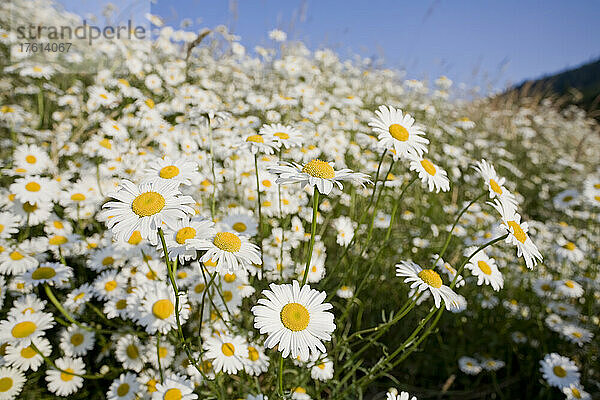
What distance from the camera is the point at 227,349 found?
4.54 feet

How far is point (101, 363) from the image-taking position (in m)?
1.72

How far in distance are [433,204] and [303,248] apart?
6.21 feet

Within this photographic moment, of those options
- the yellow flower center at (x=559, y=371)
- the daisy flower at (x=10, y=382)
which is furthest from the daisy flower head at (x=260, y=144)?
the yellow flower center at (x=559, y=371)

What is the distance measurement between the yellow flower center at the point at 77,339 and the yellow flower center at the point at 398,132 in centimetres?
164

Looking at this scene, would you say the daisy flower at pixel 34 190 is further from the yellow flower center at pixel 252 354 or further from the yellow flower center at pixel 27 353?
the yellow flower center at pixel 252 354

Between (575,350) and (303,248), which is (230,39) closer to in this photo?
(303,248)

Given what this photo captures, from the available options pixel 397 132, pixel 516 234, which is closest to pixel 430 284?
pixel 516 234

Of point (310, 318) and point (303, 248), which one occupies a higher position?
point (310, 318)

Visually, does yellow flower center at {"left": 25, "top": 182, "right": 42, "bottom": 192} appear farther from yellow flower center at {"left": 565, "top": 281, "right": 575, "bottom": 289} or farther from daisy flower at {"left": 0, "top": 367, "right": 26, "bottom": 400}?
yellow flower center at {"left": 565, "top": 281, "right": 575, "bottom": 289}

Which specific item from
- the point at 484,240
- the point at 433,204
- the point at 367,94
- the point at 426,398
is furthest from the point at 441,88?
the point at 426,398

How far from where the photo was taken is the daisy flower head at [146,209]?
86 cm

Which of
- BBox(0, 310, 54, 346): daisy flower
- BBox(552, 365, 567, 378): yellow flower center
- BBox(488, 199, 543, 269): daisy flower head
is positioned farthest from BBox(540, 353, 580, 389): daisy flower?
BBox(0, 310, 54, 346): daisy flower

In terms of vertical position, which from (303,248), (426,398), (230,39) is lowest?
(426,398)

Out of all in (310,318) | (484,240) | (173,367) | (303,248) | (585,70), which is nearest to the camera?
(310,318)
